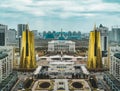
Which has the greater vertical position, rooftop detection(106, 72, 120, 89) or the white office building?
the white office building

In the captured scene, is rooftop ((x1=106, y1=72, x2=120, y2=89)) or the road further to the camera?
rooftop ((x1=106, y1=72, x2=120, y2=89))

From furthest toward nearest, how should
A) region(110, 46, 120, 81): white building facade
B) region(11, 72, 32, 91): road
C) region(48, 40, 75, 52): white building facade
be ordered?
region(48, 40, 75, 52): white building facade, region(110, 46, 120, 81): white building facade, region(11, 72, 32, 91): road

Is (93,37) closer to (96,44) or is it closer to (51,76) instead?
(96,44)

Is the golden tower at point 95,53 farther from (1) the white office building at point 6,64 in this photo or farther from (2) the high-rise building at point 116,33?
(2) the high-rise building at point 116,33

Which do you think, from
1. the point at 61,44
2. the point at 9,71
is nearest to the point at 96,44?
the point at 9,71

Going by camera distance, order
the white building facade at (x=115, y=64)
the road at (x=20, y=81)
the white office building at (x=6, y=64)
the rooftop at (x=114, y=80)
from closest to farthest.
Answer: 1. the road at (x=20, y=81)
2. the rooftop at (x=114, y=80)
3. the white office building at (x=6, y=64)
4. the white building facade at (x=115, y=64)

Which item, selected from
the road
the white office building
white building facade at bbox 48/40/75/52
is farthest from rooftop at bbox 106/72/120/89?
white building facade at bbox 48/40/75/52

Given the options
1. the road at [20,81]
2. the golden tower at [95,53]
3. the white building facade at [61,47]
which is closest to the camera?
the road at [20,81]

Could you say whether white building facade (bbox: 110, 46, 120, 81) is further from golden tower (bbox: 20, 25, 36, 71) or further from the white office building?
the white office building

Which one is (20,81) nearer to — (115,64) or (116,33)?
(115,64)

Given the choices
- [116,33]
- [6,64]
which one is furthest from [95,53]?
[116,33]

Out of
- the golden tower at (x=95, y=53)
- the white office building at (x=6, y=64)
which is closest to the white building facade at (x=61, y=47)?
the white office building at (x=6, y=64)
